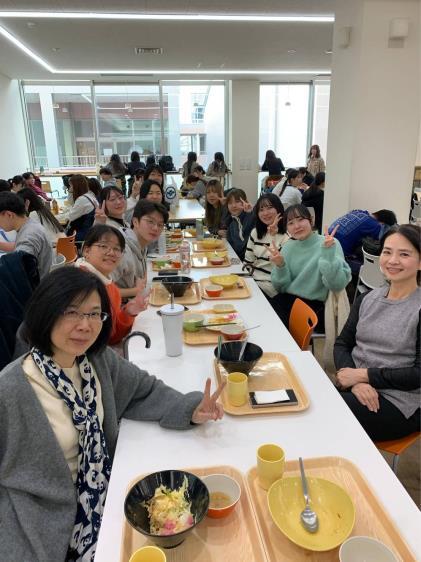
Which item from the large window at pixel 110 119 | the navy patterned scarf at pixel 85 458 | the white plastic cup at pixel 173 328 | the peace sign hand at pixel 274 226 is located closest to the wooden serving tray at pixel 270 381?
the white plastic cup at pixel 173 328

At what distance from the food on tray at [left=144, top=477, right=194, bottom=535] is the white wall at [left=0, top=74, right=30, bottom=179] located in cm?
817

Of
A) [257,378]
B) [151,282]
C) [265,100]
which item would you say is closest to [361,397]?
[257,378]

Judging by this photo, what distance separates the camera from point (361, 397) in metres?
1.64

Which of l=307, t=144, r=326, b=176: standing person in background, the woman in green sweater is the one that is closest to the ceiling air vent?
l=307, t=144, r=326, b=176: standing person in background

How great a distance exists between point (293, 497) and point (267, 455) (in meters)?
0.11

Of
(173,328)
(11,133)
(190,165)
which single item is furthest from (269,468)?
(11,133)

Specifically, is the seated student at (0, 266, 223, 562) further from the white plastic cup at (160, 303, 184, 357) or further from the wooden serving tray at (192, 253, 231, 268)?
the wooden serving tray at (192, 253, 231, 268)

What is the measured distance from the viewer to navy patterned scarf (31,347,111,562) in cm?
108

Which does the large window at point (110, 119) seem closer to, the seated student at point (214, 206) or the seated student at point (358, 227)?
the seated student at point (214, 206)

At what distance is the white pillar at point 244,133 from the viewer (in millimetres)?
8867

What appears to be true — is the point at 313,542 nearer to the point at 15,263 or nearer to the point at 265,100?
the point at 15,263

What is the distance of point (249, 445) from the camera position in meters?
1.13

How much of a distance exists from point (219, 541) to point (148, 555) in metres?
0.16

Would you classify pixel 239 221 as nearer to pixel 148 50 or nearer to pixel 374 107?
pixel 374 107
